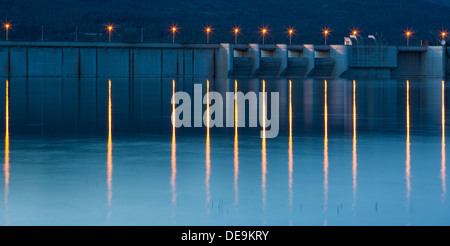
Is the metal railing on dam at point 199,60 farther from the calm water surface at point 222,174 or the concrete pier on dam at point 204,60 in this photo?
the calm water surface at point 222,174


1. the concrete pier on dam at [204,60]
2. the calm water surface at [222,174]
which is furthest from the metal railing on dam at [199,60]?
the calm water surface at [222,174]

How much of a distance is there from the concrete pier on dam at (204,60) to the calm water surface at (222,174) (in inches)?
3260

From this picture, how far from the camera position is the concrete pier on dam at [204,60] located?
104 metres

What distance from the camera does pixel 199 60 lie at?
4370 inches

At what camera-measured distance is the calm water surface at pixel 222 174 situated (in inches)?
384

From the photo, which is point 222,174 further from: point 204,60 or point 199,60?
point 204,60

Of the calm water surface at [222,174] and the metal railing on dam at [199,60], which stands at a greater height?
the metal railing on dam at [199,60]

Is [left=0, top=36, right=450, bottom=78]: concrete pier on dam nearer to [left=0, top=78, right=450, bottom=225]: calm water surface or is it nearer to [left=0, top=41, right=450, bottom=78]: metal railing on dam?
[left=0, top=41, right=450, bottom=78]: metal railing on dam

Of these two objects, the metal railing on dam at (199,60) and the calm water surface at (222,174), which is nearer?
the calm water surface at (222,174)

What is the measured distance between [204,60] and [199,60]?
71cm

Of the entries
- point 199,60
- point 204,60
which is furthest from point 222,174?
point 204,60

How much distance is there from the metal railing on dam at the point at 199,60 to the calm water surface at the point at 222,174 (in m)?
82.8


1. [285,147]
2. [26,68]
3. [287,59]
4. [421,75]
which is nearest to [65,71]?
[26,68]
